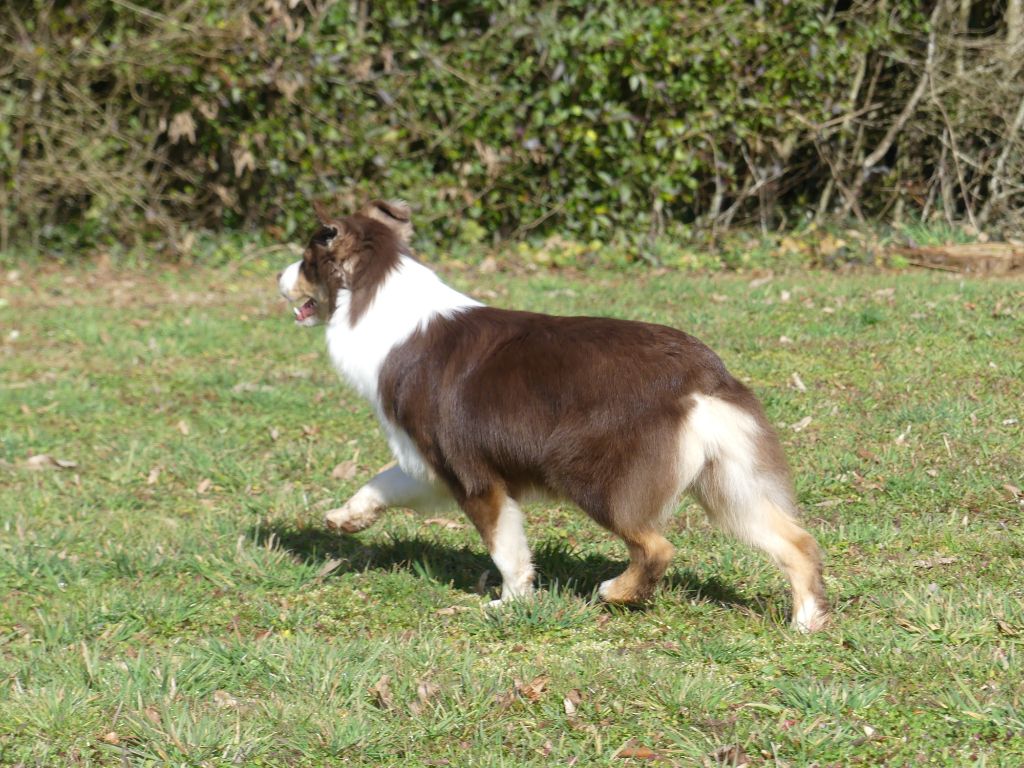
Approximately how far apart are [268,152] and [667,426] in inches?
345

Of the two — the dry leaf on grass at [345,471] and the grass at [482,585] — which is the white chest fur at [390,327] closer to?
the grass at [482,585]

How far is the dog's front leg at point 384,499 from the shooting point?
16.6ft

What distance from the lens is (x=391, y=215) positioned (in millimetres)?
5336

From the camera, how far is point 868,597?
14.9 feet

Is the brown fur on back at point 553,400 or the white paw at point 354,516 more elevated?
the brown fur on back at point 553,400

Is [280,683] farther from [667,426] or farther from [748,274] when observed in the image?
[748,274]

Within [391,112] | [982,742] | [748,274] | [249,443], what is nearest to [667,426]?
[982,742]

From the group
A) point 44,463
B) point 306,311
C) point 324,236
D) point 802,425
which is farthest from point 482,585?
point 44,463

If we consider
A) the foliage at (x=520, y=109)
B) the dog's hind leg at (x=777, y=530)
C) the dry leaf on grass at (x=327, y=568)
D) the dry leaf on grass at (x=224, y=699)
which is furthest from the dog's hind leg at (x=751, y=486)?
the foliage at (x=520, y=109)

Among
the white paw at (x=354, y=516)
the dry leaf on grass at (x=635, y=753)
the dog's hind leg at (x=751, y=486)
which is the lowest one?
the white paw at (x=354, y=516)

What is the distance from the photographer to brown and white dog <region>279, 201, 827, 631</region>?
425 cm

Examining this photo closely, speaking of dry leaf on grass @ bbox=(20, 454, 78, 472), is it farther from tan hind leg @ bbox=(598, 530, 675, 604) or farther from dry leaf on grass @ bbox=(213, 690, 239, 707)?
tan hind leg @ bbox=(598, 530, 675, 604)

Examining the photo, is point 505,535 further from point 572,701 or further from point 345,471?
point 345,471

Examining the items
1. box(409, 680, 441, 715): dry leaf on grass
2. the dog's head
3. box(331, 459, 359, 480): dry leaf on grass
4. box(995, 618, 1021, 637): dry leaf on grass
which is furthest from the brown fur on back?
box(331, 459, 359, 480): dry leaf on grass
